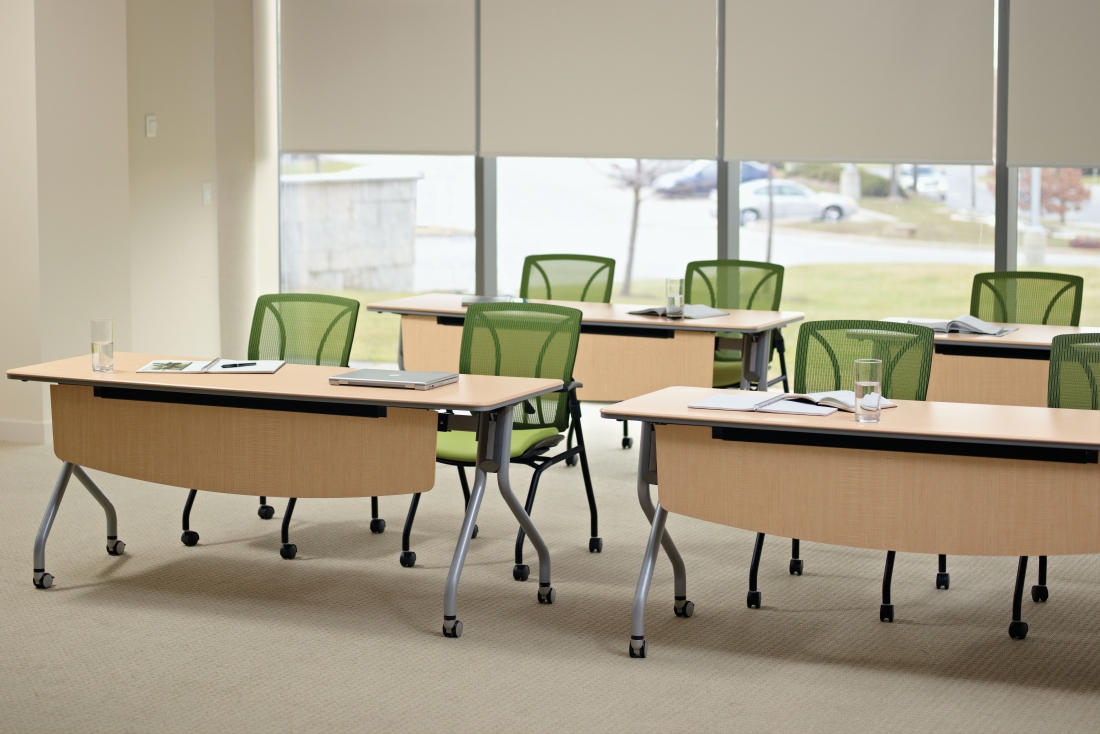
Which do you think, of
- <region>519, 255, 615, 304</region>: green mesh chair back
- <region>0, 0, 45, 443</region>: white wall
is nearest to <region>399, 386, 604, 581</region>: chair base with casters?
<region>519, 255, 615, 304</region>: green mesh chair back

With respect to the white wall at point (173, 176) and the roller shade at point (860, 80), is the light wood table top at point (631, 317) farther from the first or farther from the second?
the white wall at point (173, 176)

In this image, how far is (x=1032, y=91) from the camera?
268 inches

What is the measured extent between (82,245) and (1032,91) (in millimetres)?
5239

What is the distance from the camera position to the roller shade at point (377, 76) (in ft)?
26.2

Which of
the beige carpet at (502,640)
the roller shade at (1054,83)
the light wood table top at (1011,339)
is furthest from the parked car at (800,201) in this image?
the beige carpet at (502,640)

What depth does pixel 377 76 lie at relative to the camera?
8195mm

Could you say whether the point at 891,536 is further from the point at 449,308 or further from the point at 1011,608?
the point at 449,308

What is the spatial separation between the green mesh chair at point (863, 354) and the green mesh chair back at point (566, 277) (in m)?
2.41

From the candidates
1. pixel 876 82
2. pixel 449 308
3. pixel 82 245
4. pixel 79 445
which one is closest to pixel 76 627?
pixel 79 445

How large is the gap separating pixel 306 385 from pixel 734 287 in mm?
3009

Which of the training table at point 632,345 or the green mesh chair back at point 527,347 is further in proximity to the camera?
the training table at point 632,345

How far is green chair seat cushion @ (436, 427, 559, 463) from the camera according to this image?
431cm

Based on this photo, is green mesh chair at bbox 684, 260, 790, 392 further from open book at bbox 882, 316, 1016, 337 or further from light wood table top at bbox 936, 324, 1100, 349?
light wood table top at bbox 936, 324, 1100, 349

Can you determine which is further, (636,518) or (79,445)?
(636,518)
